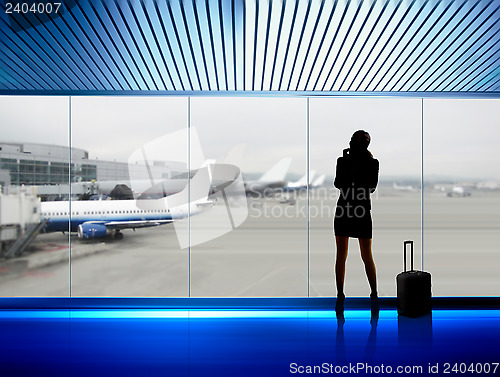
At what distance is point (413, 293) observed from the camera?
13.4 ft

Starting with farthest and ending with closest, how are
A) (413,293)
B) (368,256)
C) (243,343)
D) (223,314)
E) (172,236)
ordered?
(172,236) < (223,314) < (413,293) < (368,256) < (243,343)

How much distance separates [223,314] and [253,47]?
294cm

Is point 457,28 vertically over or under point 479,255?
over

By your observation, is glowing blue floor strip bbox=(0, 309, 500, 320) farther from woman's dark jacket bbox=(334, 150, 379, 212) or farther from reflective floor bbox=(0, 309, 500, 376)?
woman's dark jacket bbox=(334, 150, 379, 212)

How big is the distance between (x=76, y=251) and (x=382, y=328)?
50066mm

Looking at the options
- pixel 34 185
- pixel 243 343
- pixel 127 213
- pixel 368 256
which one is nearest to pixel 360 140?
pixel 368 256

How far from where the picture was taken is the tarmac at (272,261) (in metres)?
27.6

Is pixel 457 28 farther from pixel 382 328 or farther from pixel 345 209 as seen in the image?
pixel 382 328

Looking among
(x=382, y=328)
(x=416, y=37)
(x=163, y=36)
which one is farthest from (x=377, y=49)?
(x=382, y=328)

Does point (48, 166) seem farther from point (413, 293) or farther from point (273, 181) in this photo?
point (413, 293)

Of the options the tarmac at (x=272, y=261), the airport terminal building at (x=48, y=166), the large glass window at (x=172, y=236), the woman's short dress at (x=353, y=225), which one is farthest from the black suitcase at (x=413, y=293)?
the airport terminal building at (x=48, y=166)

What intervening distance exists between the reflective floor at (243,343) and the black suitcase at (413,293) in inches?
4.1

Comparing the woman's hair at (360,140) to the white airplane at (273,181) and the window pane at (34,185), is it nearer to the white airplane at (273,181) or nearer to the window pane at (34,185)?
the window pane at (34,185)

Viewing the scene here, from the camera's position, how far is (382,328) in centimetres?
385
